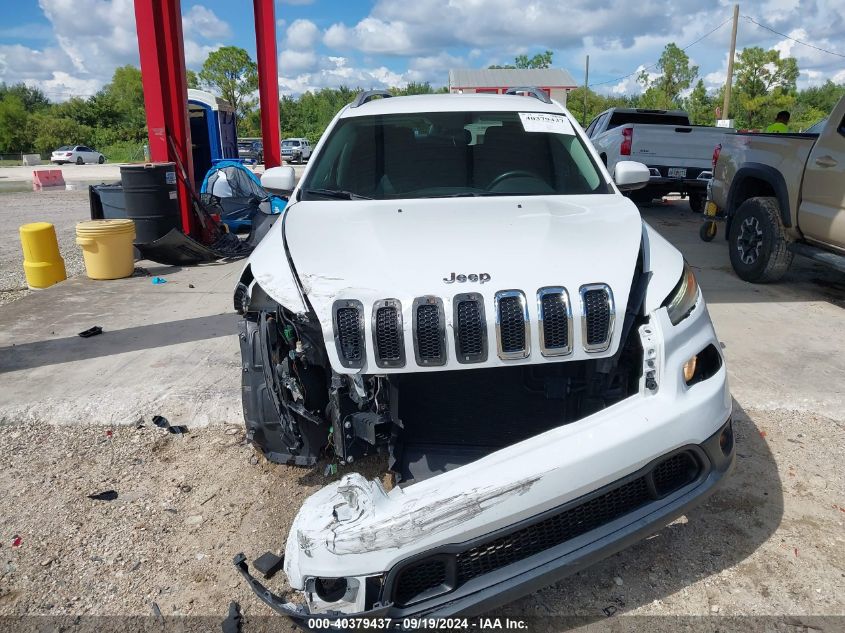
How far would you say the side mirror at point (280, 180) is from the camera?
3961 mm

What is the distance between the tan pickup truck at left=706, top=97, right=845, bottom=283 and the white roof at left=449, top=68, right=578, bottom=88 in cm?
5487

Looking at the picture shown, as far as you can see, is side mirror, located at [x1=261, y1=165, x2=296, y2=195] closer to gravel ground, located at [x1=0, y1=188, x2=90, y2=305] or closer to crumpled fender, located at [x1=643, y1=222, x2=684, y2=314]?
crumpled fender, located at [x1=643, y1=222, x2=684, y2=314]

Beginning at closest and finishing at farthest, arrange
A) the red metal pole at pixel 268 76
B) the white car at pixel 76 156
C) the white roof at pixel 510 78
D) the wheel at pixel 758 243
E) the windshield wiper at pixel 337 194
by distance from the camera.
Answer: the windshield wiper at pixel 337 194, the wheel at pixel 758 243, the red metal pole at pixel 268 76, the white car at pixel 76 156, the white roof at pixel 510 78

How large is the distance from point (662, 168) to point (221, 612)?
10.7 m

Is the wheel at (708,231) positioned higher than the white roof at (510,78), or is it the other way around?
the white roof at (510,78)

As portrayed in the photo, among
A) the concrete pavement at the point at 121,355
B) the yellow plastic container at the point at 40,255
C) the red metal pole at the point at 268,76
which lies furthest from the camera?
the red metal pole at the point at 268,76

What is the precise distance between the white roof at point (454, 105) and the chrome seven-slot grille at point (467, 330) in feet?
6.87

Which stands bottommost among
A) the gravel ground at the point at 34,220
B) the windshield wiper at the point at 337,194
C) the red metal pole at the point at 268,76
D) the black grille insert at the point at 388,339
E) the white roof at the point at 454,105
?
the gravel ground at the point at 34,220

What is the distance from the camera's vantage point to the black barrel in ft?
27.4

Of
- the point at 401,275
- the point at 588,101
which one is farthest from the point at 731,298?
the point at 588,101

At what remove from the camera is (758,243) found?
22.5ft

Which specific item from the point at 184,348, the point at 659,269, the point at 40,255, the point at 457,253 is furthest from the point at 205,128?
the point at 659,269

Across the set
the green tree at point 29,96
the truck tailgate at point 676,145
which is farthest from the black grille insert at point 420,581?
the green tree at point 29,96

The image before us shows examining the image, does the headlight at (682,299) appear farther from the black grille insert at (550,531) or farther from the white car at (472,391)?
the black grille insert at (550,531)
